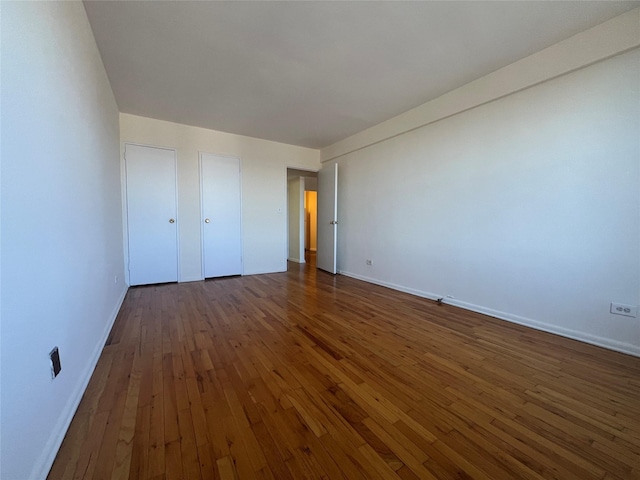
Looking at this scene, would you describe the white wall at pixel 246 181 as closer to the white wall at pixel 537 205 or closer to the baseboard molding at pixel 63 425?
the white wall at pixel 537 205

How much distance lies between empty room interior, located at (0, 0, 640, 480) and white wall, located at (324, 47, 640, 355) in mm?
16

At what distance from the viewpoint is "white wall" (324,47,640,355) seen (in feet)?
6.36

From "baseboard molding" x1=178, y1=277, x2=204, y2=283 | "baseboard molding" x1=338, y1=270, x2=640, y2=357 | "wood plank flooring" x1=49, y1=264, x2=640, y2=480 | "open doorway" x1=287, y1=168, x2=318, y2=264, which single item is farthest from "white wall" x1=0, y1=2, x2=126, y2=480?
"open doorway" x1=287, y1=168, x2=318, y2=264

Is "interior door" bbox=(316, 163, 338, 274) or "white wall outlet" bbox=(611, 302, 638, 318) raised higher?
"interior door" bbox=(316, 163, 338, 274)

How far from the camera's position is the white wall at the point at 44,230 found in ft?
2.64

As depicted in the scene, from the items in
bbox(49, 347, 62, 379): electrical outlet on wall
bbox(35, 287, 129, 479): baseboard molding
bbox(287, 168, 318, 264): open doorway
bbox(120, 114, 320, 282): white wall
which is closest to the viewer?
bbox(35, 287, 129, 479): baseboard molding

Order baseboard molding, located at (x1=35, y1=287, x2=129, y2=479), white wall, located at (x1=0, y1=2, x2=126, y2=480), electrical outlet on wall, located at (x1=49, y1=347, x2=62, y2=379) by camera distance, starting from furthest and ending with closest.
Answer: electrical outlet on wall, located at (x1=49, y1=347, x2=62, y2=379) < baseboard molding, located at (x1=35, y1=287, x2=129, y2=479) < white wall, located at (x1=0, y1=2, x2=126, y2=480)

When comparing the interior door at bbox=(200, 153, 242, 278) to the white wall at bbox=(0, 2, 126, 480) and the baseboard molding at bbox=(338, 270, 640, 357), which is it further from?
the baseboard molding at bbox=(338, 270, 640, 357)

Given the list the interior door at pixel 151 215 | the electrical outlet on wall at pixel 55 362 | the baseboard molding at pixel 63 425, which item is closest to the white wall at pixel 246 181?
the interior door at pixel 151 215

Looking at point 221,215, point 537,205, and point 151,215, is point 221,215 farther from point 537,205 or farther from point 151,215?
point 537,205

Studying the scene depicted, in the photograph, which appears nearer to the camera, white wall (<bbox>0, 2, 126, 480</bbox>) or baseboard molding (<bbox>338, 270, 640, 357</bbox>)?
white wall (<bbox>0, 2, 126, 480</bbox>)

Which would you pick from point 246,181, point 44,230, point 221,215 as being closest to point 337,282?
point 221,215

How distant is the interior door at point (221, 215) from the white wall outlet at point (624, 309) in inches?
184

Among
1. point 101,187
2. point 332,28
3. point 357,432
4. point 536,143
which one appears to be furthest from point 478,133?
point 101,187
